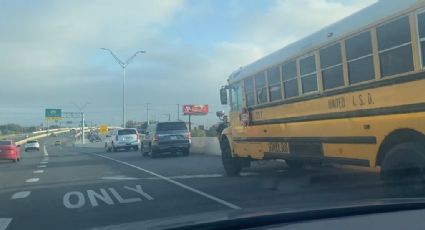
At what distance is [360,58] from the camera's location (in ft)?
31.5

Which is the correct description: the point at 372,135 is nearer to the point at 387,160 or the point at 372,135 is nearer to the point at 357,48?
the point at 387,160

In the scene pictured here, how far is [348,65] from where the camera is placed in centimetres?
998

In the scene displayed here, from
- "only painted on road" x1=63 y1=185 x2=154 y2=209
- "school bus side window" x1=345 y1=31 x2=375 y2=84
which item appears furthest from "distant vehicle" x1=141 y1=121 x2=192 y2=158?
"school bus side window" x1=345 y1=31 x2=375 y2=84

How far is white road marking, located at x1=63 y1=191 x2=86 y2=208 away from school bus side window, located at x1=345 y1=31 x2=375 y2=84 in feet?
Result: 17.4

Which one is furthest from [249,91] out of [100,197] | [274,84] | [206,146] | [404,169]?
[206,146]

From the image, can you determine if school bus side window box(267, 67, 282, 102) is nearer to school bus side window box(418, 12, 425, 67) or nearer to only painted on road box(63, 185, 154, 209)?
only painted on road box(63, 185, 154, 209)

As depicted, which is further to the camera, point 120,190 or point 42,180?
point 42,180

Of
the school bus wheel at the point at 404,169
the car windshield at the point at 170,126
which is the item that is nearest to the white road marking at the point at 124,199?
the school bus wheel at the point at 404,169

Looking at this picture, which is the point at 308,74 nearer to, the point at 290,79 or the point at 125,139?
the point at 290,79

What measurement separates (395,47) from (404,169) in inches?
70.0

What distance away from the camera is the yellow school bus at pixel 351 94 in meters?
8.35

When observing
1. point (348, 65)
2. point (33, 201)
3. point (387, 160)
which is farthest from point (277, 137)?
point (33, 201)

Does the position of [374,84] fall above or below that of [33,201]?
above

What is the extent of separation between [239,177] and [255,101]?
204 centimetres
